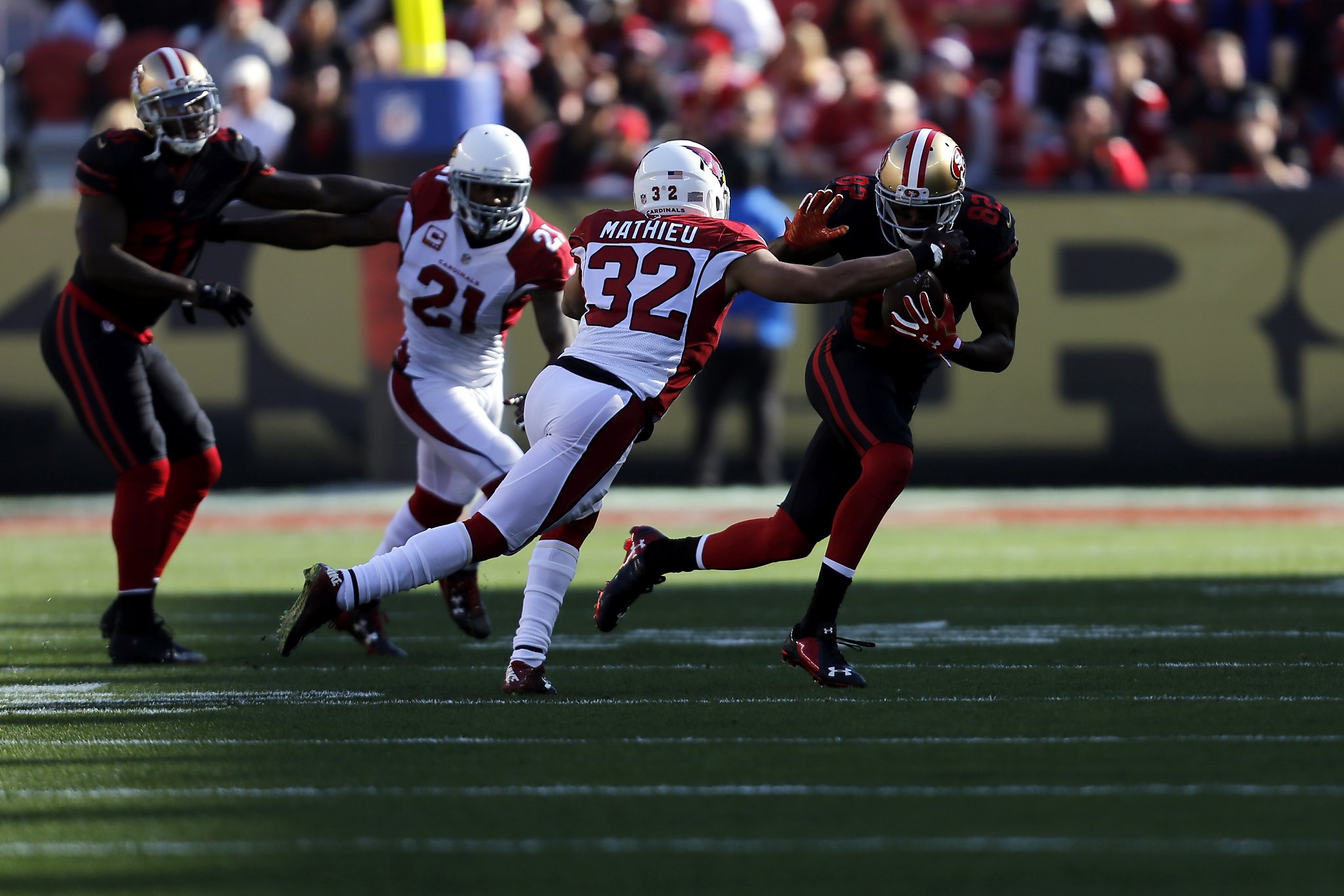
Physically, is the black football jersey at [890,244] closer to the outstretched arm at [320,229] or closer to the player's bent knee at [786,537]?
the player's bent knee at [786,537]

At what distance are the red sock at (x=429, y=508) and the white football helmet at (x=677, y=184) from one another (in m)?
1.46

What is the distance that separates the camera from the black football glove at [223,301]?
19.1 ft

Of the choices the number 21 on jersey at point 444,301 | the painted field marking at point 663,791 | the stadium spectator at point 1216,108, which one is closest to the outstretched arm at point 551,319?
the number 21 on jersey at point 444,301

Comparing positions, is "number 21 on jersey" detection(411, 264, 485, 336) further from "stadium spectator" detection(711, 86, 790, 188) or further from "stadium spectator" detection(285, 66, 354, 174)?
"stadium spectator" detection(285, 66, 354, 174)

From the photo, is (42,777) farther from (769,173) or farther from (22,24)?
(22,24)

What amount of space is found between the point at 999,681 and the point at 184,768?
2.26 metres

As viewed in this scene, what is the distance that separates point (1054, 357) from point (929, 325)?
6.11m

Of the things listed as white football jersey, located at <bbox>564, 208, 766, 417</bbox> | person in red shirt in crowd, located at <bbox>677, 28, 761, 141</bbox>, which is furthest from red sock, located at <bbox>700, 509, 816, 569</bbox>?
person in red shirt in crowd, located at <bbox>677, 28, 761, 141</bbox>

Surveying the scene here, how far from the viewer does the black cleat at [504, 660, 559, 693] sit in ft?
16.9

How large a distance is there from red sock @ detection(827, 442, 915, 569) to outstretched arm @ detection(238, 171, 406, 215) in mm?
1980

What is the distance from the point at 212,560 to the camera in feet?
28.7

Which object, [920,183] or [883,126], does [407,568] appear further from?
[883,126]

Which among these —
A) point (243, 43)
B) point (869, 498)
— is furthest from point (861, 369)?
point (243, 43)

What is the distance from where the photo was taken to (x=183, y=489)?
20.7ft
